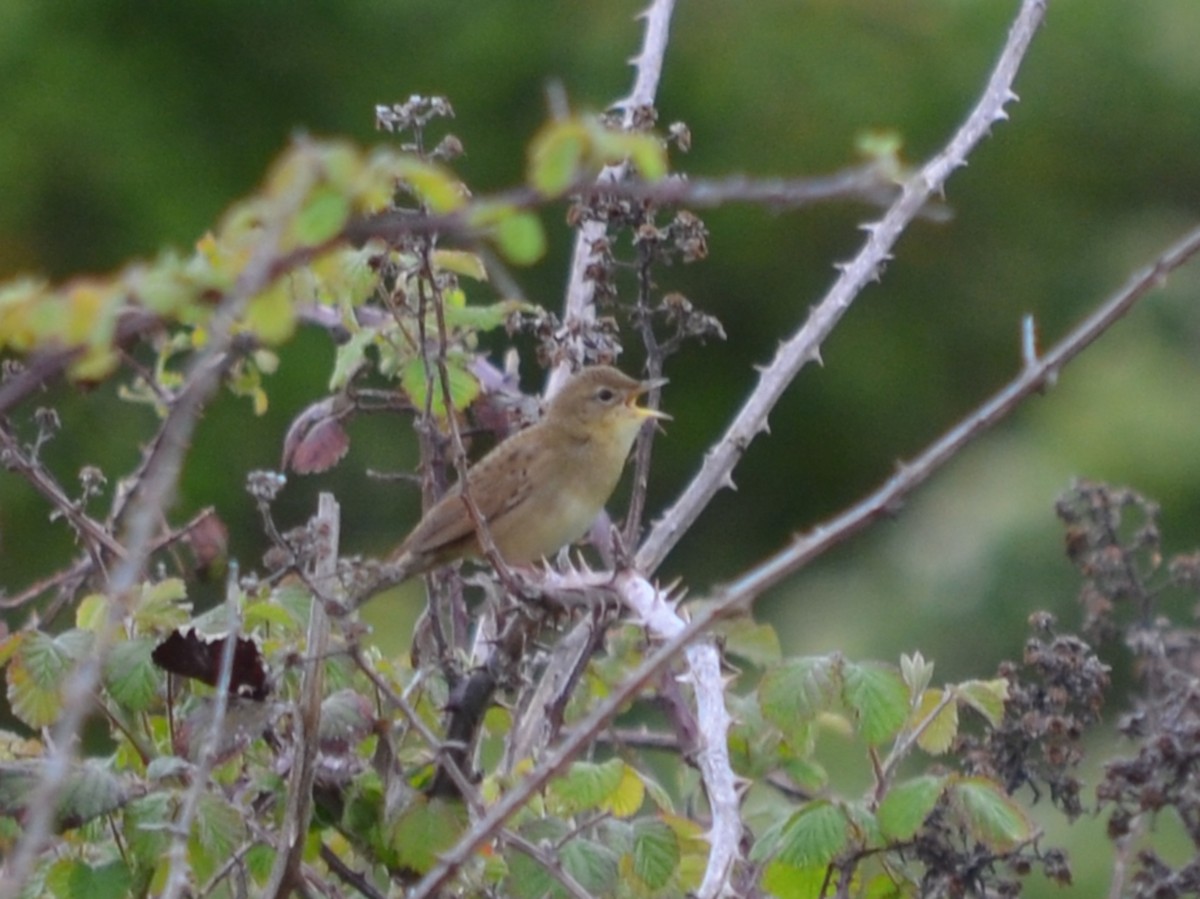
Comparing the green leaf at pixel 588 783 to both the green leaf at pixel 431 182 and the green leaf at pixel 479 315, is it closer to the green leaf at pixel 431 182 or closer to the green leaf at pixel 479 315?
the green leaf at pixel 479 315

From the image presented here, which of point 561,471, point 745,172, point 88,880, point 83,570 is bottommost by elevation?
point 88,880

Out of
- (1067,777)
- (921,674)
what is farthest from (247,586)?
(1067,777)

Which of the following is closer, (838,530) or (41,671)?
(838,530)

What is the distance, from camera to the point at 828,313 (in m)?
2.38

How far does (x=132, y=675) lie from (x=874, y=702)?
0.73 m

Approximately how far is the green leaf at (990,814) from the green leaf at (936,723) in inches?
7.5

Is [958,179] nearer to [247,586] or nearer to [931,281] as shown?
[931,281]

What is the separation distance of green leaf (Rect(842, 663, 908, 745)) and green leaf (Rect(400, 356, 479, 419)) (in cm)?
59

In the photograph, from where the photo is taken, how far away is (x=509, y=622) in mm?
2199

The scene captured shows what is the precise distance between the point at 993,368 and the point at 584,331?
6221 millimetres

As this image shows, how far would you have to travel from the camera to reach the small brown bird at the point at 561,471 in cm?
368

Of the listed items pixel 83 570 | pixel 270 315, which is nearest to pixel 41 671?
pixel 83 570

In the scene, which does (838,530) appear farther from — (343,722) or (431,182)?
(343,722)

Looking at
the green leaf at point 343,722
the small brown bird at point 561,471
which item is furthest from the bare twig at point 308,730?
the small brown bird at point 561,471
